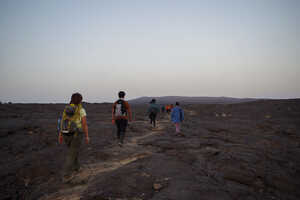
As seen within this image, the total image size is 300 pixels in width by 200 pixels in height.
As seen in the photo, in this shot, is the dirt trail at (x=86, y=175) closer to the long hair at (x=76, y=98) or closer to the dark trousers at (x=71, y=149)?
the dark trousers at (x=71, y=149)

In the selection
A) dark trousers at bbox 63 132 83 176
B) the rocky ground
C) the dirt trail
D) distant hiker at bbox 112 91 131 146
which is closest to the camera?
the rocky ground

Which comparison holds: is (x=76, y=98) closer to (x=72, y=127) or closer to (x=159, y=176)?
(x=72, y=127)

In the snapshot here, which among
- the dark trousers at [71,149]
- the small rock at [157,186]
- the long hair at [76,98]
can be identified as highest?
the long hair at [76,98]

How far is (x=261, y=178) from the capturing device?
4.90 metres

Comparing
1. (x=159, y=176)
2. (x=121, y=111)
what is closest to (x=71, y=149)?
(x=159, y=176)

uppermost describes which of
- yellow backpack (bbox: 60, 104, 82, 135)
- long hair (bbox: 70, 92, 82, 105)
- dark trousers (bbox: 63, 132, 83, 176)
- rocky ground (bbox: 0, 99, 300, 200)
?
long hair (bbox: 70, 92, 82, 105)

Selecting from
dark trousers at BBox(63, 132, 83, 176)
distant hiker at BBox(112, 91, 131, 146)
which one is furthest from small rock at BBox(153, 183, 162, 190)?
distant hiker at BBox(112, 91, 131, 146)

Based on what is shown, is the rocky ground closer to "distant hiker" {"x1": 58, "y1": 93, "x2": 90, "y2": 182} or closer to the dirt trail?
the dirt trail

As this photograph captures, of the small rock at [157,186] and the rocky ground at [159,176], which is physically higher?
the small rock at [157,186]

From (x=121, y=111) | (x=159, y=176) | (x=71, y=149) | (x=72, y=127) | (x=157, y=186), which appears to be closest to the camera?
(x=157, y=186)

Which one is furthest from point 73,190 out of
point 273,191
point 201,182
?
point 273,191

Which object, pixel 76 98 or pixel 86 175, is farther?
pixel 86 175

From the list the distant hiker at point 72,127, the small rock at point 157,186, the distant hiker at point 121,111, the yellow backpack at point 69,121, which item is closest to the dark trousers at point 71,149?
the distant hiker at point 72,127

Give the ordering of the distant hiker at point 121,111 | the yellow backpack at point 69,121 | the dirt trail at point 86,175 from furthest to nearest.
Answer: the distant hiker at point 121,111
the yellow backpack at point 69,121
the dirt trail at point 86,175
